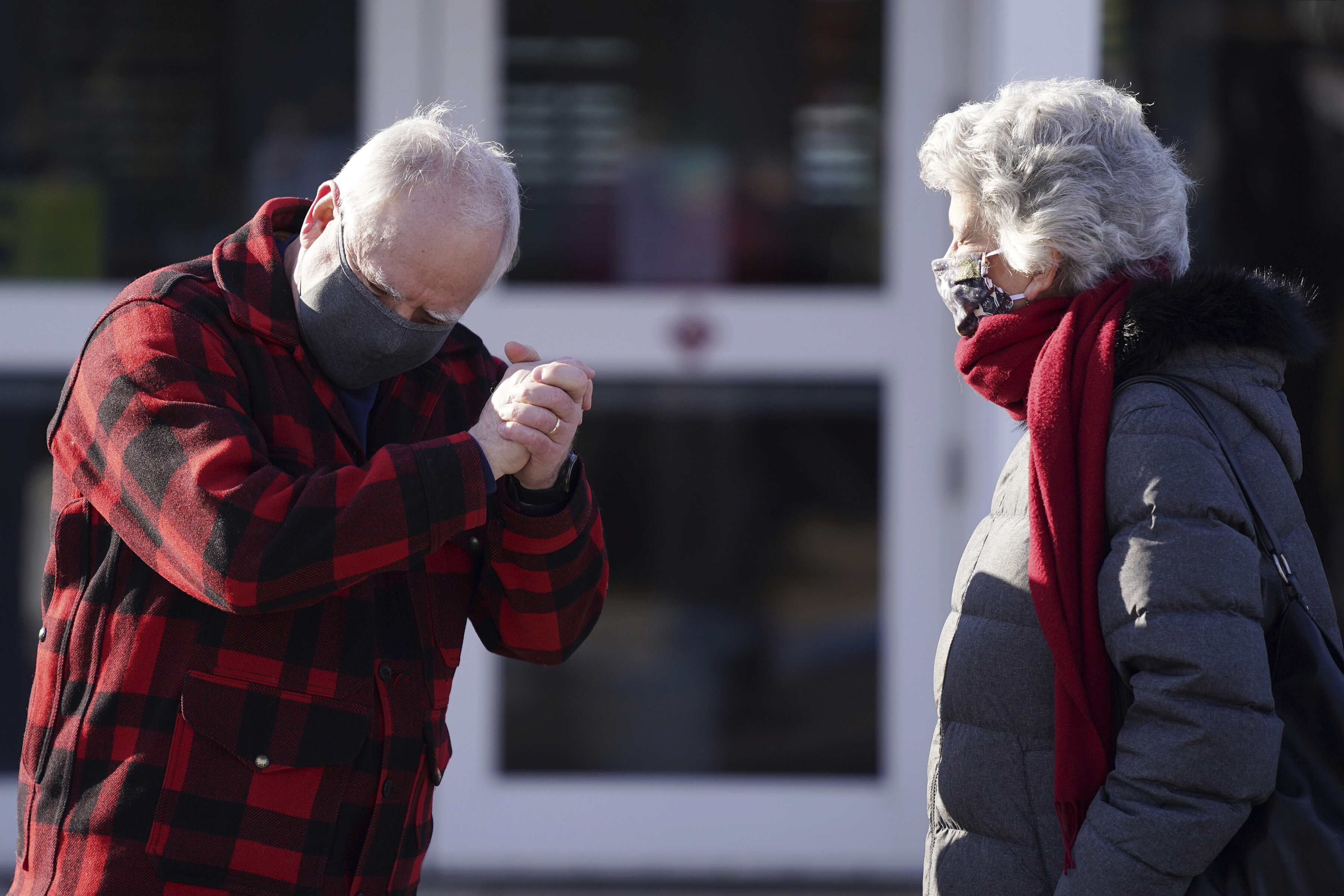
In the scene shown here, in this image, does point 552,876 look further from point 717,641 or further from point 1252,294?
point 1252,294

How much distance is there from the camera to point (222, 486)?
134 centimetres

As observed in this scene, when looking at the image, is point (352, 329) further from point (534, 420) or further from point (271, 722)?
point (271, 722)

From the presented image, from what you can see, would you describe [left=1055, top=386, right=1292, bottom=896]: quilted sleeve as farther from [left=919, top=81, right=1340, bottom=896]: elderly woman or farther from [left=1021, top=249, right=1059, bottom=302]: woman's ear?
[left=1021, top=249, right=1059, bottom=302]: woman's ear

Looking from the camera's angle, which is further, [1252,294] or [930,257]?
[930,257]

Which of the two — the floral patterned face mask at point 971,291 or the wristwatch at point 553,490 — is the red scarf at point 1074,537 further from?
the wristwatch at point 553,490

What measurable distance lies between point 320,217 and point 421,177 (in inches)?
6.4

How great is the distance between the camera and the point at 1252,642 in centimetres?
129

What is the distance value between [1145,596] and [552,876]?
2398 mm

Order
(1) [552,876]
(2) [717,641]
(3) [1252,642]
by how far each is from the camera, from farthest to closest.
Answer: (2) [717,641]
(1) [552,876]
(3) [1252,642]

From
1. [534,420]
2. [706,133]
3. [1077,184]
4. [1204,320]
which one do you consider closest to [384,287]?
[534,420]

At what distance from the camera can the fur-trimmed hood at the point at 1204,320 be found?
1.43m

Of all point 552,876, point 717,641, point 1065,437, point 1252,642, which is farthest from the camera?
point 717,641

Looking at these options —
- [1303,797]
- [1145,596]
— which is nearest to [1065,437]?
[1145,596]

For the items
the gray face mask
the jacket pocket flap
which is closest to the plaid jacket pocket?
the jacket pocket flap
